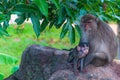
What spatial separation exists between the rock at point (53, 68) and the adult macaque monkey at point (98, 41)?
11 cm

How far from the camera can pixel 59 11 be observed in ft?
12.9

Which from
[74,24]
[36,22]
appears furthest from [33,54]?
[36,22]

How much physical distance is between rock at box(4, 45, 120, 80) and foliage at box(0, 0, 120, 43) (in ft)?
2.78

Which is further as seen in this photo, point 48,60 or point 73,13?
point 48,60

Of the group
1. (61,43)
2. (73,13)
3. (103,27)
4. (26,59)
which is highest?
(73,13)

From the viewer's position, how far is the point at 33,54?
5879 millimetres

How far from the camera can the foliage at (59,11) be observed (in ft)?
12.1

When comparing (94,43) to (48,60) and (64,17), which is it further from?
(64,17)

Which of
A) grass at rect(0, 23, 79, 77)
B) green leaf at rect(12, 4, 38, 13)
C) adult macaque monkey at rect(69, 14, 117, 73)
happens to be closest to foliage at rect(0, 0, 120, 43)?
green leaf at rect(12, 4, 38, 13)

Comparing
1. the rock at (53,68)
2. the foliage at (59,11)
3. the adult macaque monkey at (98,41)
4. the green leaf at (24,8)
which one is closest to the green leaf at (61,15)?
the foliage at (59,11)

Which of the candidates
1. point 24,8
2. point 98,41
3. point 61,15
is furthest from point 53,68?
point 24,8

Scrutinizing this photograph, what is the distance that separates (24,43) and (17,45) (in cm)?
29

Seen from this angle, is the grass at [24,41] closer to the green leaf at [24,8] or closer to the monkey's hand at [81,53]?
the monkey's hand at [81,53]

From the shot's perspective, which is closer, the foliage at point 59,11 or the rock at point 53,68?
the foliage at point 59,11
